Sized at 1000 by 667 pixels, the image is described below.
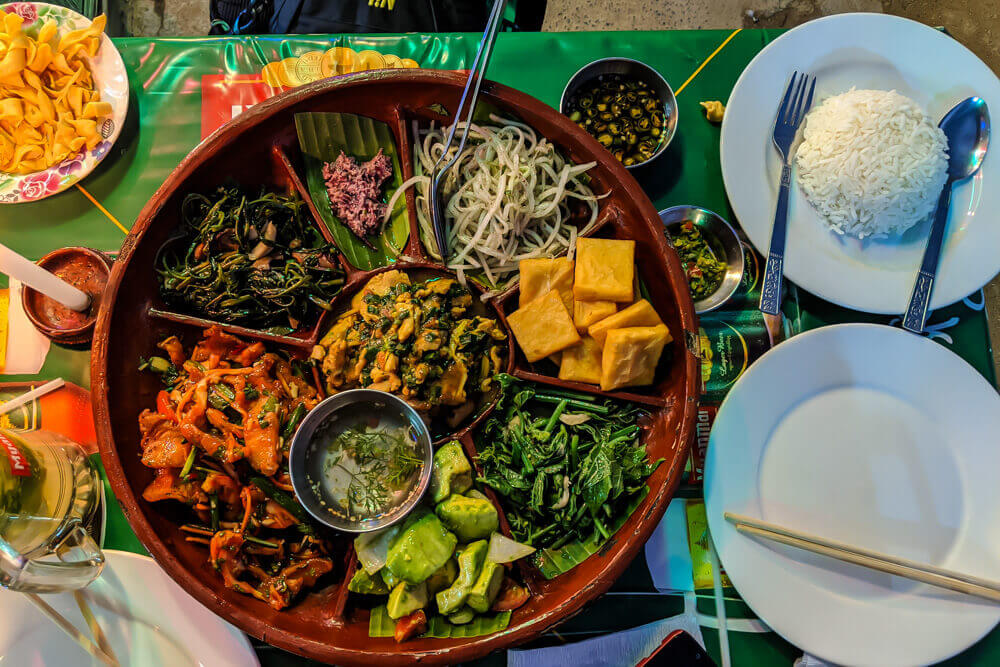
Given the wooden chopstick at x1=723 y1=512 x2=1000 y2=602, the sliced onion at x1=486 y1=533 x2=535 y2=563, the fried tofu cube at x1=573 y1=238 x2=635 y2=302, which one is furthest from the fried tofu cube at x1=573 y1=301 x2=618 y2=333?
the wooden chopstick at x1=723 y1=512 x2=1000 y2=602

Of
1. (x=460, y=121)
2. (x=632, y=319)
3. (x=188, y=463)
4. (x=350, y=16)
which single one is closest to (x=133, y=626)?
(x=188, y=463)

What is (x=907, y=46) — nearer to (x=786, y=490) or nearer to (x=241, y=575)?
(x=786, y=490)

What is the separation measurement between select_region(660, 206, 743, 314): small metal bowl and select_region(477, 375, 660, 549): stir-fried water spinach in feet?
2.22

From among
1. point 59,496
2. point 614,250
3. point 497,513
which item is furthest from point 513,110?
point 59,496

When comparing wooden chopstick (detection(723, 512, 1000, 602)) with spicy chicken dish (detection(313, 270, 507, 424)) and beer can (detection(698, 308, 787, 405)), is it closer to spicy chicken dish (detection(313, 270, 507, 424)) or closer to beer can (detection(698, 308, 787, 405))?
beer can (detection(698, 308, 787, 405))

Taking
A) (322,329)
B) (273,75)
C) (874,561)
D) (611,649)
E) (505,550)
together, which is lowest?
(611,649)

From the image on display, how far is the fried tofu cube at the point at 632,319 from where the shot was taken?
231cm

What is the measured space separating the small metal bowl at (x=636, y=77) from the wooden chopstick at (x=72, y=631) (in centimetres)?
309

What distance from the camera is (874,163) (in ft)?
8.33

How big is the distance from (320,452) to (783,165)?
2.49 metres

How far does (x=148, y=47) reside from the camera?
9.62 feet

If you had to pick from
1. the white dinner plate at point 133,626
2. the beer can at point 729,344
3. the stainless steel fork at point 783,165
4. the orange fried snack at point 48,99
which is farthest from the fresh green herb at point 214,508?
the stainless steel fork at point 783,165

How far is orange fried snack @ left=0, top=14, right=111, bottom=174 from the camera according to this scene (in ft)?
8.67

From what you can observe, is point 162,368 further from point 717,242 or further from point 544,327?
point 717,242
